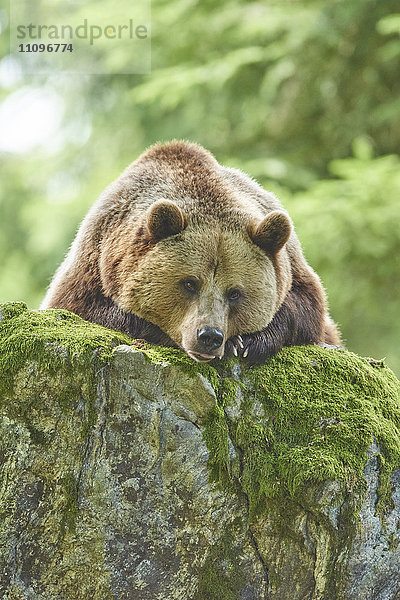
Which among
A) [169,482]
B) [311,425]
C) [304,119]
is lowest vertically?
[169,482]

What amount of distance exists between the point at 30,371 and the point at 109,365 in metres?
0.47

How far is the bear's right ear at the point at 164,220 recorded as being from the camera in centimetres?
496

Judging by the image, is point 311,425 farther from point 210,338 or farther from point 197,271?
point 197,271

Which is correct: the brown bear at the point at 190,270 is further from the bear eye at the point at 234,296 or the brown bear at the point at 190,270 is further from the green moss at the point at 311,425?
the green moss at the point at 311,425

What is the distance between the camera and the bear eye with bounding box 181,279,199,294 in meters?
5.06

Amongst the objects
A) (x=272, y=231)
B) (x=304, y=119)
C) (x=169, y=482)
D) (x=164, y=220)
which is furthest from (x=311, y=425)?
(x=304, y=119)

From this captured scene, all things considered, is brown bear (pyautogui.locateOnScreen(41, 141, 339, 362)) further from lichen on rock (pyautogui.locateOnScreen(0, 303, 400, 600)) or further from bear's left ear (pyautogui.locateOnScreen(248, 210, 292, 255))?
lichen on rock (pyautogui.locateOnScreen(0, 303, 400, 600))

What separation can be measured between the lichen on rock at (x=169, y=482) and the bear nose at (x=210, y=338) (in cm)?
16

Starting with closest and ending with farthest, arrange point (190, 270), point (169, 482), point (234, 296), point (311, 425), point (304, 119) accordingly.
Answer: point (169, 482) < point (311, 425) < point (190, 270) < point (234, 296) < point (304, 119)

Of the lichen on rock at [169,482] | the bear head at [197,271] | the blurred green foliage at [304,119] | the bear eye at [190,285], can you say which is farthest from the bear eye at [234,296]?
the blurred green foliage at [304,119]

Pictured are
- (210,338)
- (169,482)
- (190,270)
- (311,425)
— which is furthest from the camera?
(190,270)

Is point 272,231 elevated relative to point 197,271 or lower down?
elevated

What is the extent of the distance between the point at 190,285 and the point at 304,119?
371 inches

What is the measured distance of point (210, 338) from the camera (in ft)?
15.1
